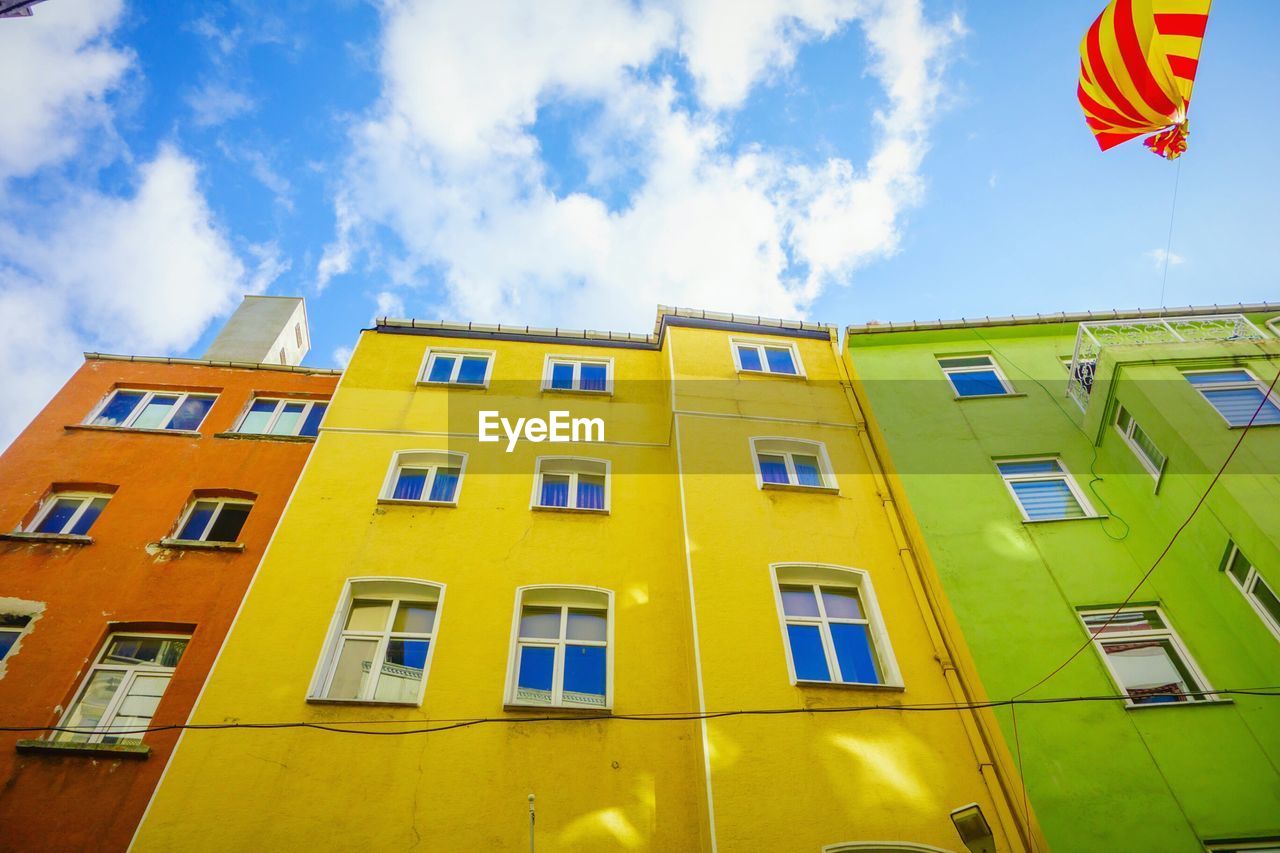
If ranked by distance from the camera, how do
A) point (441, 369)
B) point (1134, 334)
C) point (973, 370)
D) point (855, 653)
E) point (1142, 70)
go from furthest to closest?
point (441, 369), point (973, 370), point (1134, 334), point (855, 653), point (1142, 70)

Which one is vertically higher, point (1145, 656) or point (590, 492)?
point (590, 492)

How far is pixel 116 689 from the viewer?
405 inches

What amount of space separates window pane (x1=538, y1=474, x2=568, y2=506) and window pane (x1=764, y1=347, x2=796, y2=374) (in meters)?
5.62

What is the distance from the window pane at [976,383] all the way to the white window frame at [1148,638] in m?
5.40

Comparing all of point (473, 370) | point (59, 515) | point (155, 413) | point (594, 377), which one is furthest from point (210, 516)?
point (594, 377)

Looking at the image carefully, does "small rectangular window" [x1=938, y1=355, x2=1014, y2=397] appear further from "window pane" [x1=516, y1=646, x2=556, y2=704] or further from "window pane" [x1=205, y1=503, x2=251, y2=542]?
"window pane" [x1=205, y1=503, x2=251, y2=542]

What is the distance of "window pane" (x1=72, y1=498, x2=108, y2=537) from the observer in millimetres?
12539

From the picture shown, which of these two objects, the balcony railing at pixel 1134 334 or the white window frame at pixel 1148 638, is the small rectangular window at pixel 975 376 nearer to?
the balcony railing at pixel 1134 334

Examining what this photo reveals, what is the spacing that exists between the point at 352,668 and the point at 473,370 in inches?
304

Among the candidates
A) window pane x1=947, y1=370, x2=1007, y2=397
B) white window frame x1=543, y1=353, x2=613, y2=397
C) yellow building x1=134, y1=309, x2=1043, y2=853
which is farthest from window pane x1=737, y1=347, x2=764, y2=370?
window pane x1=947, y1=370, x2=1007, y2=397

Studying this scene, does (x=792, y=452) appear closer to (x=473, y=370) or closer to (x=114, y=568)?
(x=473, y=370)

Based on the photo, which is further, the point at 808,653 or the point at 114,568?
the point at 114,568

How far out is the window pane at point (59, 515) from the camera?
12555 mm

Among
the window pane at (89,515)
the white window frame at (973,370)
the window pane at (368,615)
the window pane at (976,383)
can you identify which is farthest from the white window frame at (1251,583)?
the window pane at (89,515)
